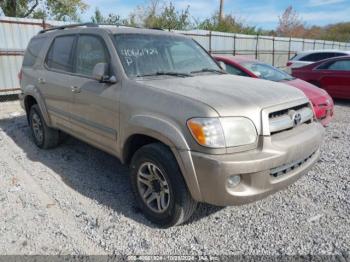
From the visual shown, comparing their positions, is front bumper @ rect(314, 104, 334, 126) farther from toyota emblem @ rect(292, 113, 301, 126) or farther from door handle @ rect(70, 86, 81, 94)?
door handle @ rect(70, 86, 81, 94)

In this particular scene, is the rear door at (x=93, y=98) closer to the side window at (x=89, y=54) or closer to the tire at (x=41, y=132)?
the side window at (x=89, y=54)

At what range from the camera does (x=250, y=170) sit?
251cm

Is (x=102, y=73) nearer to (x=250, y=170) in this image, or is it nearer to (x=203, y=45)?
(x=250, y=170)

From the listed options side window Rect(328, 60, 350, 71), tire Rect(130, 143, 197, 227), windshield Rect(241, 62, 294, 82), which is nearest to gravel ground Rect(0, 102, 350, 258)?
tire Rect(130, 143, 197, 227)

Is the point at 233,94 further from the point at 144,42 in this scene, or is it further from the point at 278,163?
the point at 144,42

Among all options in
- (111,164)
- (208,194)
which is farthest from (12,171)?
(208,194)

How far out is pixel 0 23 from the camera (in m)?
8.95

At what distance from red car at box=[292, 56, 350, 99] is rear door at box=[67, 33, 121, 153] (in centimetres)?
765

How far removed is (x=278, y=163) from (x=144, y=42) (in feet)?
6.75

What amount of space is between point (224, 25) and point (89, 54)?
2179 centimetres

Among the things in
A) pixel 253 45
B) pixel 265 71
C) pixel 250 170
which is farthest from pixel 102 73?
pixel 253 45

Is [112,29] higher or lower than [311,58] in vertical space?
higher

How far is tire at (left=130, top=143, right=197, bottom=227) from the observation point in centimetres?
274

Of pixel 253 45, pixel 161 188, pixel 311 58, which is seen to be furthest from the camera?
pixel 253 45
